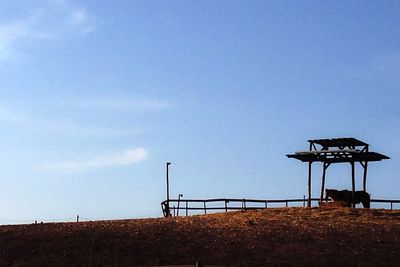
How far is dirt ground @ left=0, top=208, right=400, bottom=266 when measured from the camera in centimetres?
3109

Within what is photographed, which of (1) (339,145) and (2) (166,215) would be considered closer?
(1) (339,145)

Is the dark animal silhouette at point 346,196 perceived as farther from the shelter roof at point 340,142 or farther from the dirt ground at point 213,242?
the dirt ground at point 213,242

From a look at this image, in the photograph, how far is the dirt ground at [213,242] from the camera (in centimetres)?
3109

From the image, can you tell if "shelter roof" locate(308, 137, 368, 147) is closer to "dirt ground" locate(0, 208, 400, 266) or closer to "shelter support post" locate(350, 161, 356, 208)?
"shelter support post" locate(350, 161, 356, 208)

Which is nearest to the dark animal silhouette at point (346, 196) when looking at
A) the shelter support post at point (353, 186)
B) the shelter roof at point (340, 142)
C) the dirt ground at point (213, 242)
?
the shelter support post at point (353, 186)

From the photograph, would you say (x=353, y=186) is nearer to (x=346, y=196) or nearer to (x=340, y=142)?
(x=346, y=196)

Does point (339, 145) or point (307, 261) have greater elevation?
point (339, 145)

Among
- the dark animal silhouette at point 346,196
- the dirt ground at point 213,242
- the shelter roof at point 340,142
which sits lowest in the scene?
the dirt ground at point 213,242

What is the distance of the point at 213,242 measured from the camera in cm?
3403

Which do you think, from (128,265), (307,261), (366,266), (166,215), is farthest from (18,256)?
(166,215)

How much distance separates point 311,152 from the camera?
4669 centimetres

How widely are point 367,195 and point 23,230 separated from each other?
22.8 m

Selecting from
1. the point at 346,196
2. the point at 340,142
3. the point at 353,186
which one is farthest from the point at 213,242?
the point at 353,186

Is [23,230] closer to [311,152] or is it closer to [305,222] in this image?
[305,222]
